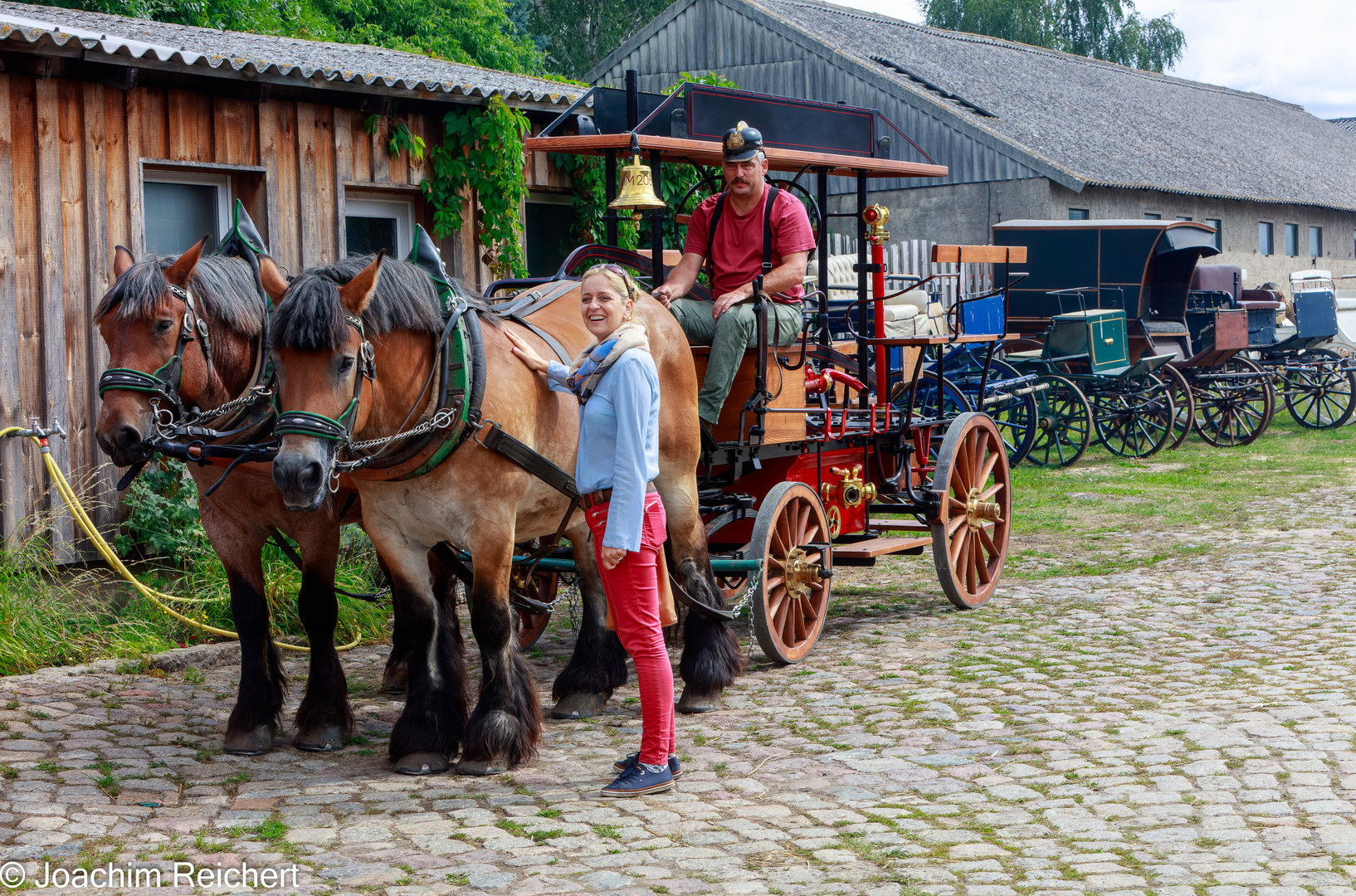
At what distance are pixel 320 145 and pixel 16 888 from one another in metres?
5.84

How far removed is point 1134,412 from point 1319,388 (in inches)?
179

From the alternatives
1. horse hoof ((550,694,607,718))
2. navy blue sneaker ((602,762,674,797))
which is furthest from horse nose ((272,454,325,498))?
horse hoof ((550,694,607,718))

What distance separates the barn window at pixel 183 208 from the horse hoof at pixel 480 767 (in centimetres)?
434

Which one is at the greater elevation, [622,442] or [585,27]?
[585,27]

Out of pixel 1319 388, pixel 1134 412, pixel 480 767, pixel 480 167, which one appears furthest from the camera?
pixel 1319 388

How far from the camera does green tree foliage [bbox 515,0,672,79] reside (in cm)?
3722

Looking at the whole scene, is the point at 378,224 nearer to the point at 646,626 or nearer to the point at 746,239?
the point at 746,239

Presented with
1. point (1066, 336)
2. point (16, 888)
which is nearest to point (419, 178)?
point (16, 888)

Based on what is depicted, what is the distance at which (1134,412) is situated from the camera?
15367 mm

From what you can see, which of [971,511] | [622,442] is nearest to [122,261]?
[622,442]

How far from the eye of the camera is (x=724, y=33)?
95.0 feet

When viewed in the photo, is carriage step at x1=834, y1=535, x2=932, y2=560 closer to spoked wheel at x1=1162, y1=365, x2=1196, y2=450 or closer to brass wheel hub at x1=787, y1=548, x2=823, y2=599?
brass wheel hub at x1=787, y1=548, x2=823, y2=599

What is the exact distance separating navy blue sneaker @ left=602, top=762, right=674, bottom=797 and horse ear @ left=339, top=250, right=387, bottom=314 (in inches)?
71.6

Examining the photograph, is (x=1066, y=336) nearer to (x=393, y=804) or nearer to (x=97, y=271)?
(x=97, y=271)
